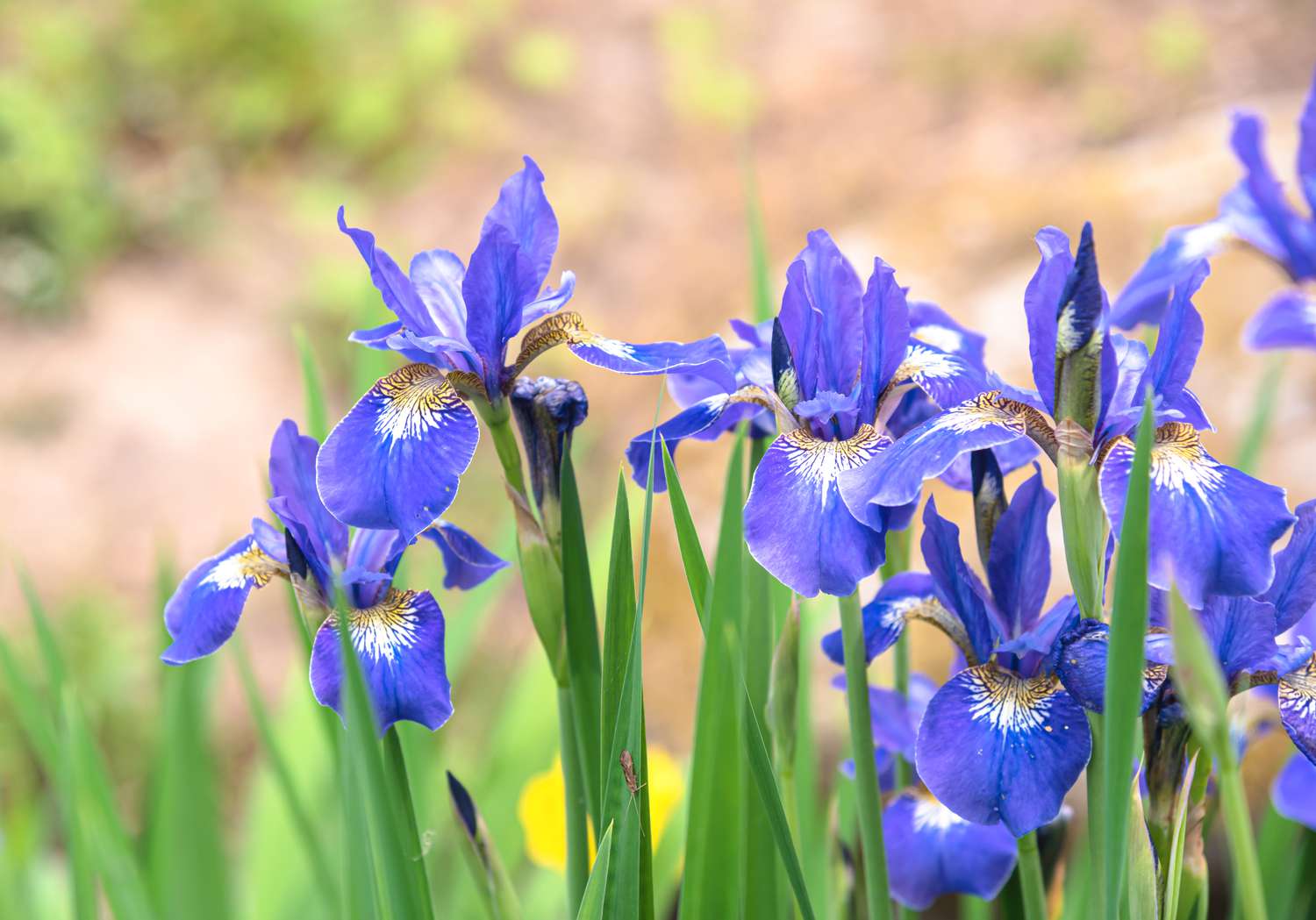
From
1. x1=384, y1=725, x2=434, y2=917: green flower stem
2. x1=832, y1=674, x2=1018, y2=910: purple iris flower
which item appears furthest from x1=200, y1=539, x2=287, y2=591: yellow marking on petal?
x1=832, y1=674, x2=1018, y2=910: purple iris flower

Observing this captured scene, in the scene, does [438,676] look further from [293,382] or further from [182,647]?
[293,382]

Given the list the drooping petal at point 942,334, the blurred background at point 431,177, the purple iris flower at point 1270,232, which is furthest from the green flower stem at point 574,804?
the blurred background at point 431,177

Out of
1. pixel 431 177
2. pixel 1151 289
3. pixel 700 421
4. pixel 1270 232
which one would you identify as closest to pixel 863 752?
pixel 700 421

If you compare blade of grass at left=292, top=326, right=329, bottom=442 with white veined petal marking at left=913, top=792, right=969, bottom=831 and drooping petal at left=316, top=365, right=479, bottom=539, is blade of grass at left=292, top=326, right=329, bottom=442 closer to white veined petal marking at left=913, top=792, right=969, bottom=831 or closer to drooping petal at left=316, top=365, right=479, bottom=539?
drooping petal at left=316, top=365, right=479, bottom=539

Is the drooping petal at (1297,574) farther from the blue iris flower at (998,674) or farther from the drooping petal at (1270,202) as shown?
the drooping petal at (1270,202)

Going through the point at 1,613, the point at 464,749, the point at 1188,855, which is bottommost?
the point at 1188,855

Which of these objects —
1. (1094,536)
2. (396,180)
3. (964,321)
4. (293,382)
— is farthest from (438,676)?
(396,180)
